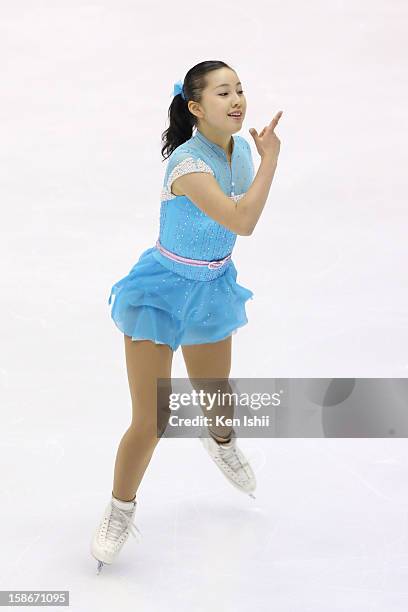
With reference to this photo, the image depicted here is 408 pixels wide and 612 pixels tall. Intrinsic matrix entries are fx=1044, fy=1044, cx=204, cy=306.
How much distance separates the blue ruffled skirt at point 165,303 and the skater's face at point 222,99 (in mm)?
451

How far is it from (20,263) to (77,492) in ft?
5.95

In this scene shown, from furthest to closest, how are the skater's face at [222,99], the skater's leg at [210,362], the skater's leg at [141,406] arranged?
the skater's leg at [210,362] < the skater's leg at [141,406] < the skater's face at [222,99]

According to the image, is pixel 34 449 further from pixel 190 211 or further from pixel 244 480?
Answer: pixel 190 211

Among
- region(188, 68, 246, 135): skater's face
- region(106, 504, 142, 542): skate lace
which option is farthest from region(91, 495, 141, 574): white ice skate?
region(188, 68, 246, 135): skater's face

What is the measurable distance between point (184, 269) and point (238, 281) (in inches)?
71.5

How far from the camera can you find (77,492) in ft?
11.1

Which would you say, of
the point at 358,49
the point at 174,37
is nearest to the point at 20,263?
the point at 174,37

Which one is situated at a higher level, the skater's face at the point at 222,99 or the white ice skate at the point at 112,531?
the skater's face at the point at 222,99

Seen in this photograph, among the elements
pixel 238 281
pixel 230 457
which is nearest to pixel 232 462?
pixel 230 457

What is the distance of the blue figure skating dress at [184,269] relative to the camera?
9.41 ft

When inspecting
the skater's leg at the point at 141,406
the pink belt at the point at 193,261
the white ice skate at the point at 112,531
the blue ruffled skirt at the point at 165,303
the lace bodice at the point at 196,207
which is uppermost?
the lace bodice at the point at 196,207

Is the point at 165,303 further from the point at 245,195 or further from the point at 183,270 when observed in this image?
the point at 245,195

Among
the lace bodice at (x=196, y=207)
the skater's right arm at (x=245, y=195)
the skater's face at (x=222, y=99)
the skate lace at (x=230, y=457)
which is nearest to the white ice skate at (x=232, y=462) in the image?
the skate lace at (x=230, y=457)

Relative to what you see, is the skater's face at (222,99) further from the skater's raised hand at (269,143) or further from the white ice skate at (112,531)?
the white ice skate at (112,531)
